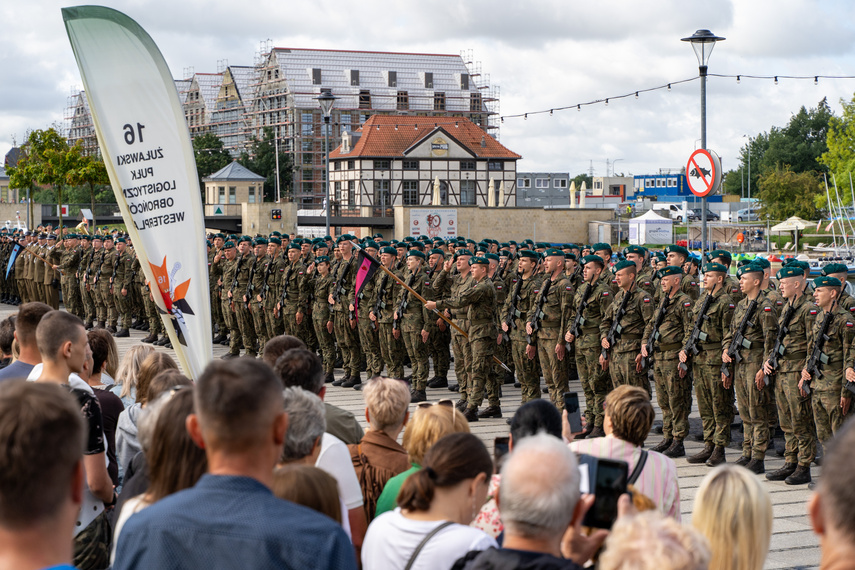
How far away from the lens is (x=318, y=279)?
1490 cm

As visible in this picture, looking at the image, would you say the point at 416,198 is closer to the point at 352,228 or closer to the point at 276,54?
the point at 352,228

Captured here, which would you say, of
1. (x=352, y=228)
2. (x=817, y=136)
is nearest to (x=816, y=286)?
(x=352, y=228)

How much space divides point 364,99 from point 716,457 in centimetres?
8295

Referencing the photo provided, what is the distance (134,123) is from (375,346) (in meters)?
8.52

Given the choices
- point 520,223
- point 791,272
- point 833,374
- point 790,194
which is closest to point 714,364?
point 791,272

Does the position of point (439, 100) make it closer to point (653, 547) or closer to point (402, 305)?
point (402, 305)

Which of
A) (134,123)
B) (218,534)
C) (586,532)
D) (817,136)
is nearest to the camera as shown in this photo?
(218,534)

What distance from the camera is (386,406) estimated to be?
4.98 meters

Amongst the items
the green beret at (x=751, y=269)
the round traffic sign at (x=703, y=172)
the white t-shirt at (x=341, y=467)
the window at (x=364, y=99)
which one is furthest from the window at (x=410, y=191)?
the white t-shirt at (x=341, y=467)

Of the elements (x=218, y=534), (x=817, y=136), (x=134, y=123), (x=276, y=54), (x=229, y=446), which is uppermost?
(x=276, y=54)

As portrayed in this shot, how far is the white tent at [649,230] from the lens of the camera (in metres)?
35.4

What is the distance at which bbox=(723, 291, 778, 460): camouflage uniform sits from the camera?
900cm

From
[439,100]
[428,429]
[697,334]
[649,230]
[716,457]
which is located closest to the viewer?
[428,429]

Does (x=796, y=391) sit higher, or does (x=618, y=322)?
(x=618, y=322)
